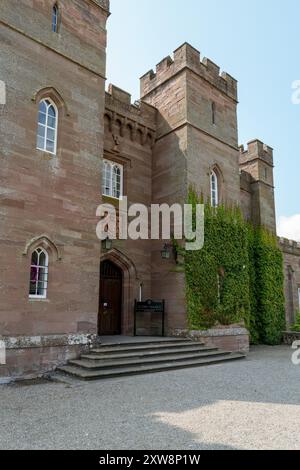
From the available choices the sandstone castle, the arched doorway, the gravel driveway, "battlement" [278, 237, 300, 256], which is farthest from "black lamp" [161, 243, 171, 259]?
"battlement" [278, 237, 300, 256]

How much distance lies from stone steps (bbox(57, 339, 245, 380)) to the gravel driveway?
434mm

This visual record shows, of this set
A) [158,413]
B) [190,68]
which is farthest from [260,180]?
[158,413]

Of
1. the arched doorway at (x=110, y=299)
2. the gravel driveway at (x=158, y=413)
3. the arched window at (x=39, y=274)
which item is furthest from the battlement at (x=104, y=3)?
the gravel driveway at (x=158, y=413)

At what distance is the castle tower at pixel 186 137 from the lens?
13.2 m

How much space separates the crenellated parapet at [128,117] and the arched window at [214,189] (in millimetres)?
2799

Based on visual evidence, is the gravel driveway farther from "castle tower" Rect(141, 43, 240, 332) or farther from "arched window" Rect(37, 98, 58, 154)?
"arched window" Rect(37, 98, 58, 154)

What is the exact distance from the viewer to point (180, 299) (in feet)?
40.8

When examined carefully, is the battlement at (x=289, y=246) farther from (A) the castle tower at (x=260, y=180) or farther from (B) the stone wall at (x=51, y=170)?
(B) the stone wall at (x=51, y=170)

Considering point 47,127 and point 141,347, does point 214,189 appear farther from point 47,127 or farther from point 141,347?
point 141,347

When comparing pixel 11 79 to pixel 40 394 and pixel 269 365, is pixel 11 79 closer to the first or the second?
pixel 40 394

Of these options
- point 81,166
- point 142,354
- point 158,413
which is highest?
point 81,166

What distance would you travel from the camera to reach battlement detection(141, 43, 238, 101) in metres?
14.2

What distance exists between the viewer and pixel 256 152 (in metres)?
18.9

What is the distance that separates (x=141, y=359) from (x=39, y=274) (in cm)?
339
